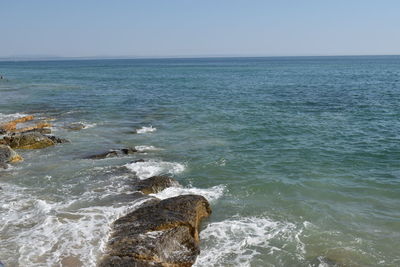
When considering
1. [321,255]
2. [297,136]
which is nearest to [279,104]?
[297,136]

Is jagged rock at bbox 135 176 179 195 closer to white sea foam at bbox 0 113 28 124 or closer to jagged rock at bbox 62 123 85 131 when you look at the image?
jagged rock at bbox 62 123 85 131

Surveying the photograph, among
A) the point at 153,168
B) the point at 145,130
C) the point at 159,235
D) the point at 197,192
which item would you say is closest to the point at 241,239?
the point at 159,235

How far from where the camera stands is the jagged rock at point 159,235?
1266 cm

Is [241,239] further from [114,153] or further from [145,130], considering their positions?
[145,130]

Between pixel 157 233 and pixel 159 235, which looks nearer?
pixel 159 235

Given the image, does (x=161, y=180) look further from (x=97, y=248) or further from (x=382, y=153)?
(x=382, y=153)

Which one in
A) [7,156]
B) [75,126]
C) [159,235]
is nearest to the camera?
[159,235]

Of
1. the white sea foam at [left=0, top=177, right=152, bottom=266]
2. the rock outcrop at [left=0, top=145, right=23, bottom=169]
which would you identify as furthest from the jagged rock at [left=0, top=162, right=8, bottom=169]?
the white sea foam at [left=0, top=177, right=152, bottom=266]

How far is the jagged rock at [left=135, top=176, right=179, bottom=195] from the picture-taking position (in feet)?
62.7

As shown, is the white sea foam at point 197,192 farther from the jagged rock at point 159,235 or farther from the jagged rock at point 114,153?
the jagged rock at point 114,153

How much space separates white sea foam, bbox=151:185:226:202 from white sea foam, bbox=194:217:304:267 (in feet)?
8.47

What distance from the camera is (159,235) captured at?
539 inches

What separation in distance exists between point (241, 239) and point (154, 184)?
585 centimetres

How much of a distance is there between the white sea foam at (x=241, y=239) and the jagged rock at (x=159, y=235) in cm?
51
